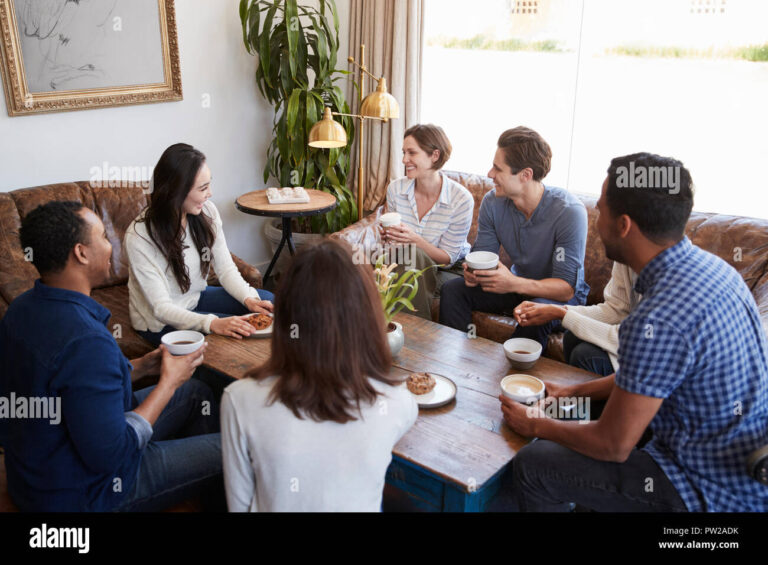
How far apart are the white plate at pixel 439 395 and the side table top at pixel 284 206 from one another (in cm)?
181

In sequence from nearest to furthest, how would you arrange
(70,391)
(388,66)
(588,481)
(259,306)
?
1. (70,391)
2. (588,481)
3. (259,306)
4. (388,66)

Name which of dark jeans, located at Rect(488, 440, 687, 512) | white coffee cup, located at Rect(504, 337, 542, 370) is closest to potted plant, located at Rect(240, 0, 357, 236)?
white coffee cup, located at Rect(504, 337, 542, 370)

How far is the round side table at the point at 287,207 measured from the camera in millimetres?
3660

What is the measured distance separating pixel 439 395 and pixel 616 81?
245 cm

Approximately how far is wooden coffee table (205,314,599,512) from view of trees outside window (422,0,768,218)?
75.0 inches

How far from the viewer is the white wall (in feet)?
10.7

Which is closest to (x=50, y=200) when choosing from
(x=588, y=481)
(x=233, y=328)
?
(x=233, y=328)

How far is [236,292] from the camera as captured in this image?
2.90 metres

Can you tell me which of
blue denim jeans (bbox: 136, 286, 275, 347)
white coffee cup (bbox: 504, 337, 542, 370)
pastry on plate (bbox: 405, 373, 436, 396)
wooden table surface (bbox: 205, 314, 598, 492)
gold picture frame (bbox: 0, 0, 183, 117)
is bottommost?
blue denim jeans (bbox: 136, 286, 275, 347)

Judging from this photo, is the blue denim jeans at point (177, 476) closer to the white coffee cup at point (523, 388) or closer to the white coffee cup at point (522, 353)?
the white coffee cup at point (523, 388)

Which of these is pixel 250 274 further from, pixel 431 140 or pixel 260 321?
pixel 431 140

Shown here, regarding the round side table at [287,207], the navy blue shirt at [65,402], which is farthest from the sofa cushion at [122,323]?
the navy blue shirt at [65,402]

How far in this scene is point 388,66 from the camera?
418 centimetres

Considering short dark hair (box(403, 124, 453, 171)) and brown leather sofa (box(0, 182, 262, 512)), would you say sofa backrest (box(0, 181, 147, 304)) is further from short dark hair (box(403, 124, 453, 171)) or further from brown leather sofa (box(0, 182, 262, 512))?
short dark hair (box(403, 124, 453, 171))
